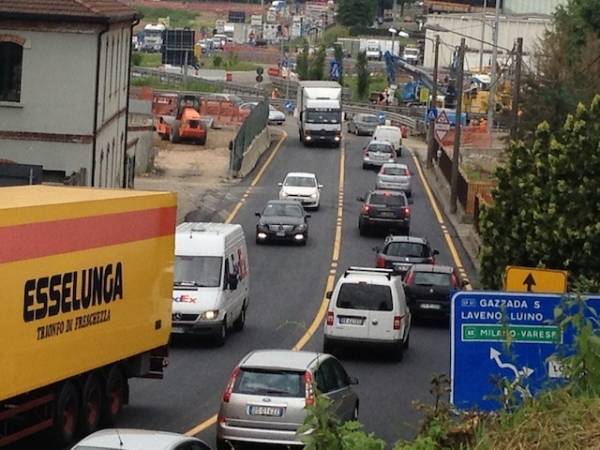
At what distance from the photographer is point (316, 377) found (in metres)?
20.9

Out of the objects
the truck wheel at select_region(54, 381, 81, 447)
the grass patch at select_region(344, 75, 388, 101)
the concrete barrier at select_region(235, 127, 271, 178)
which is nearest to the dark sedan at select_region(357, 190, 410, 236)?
the concrete barrier at select_region(235, 127, 271, 178)

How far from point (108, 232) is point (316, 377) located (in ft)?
12.2

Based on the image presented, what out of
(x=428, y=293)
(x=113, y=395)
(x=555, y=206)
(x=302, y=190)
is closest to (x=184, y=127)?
(x=302, y=190)

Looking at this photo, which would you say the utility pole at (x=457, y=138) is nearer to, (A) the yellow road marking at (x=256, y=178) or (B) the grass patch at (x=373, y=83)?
(A) the yellow road marking at (x=256, y=178)

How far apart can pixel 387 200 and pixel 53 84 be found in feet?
45.2

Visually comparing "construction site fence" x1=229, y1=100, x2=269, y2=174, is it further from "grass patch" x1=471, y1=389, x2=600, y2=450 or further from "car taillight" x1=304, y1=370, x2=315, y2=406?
"grass patch" x1=471, y1=389, x2=600, y2=450

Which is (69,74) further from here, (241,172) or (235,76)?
(235,76)

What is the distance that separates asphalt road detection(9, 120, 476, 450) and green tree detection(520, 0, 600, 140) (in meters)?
5.69

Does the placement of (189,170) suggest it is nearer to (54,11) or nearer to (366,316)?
(54,11)

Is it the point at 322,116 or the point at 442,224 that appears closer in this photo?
the point at 442,224

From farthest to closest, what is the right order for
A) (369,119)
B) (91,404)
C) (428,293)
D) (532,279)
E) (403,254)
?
1. (369,119)
2. (403,254)
3. (428,293)
4. (91,404)
5. (532,279)

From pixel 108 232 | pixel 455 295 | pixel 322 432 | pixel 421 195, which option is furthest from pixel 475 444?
pixel 421 195

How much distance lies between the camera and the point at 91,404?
74.0ft

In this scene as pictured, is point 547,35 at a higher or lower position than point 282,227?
higher
